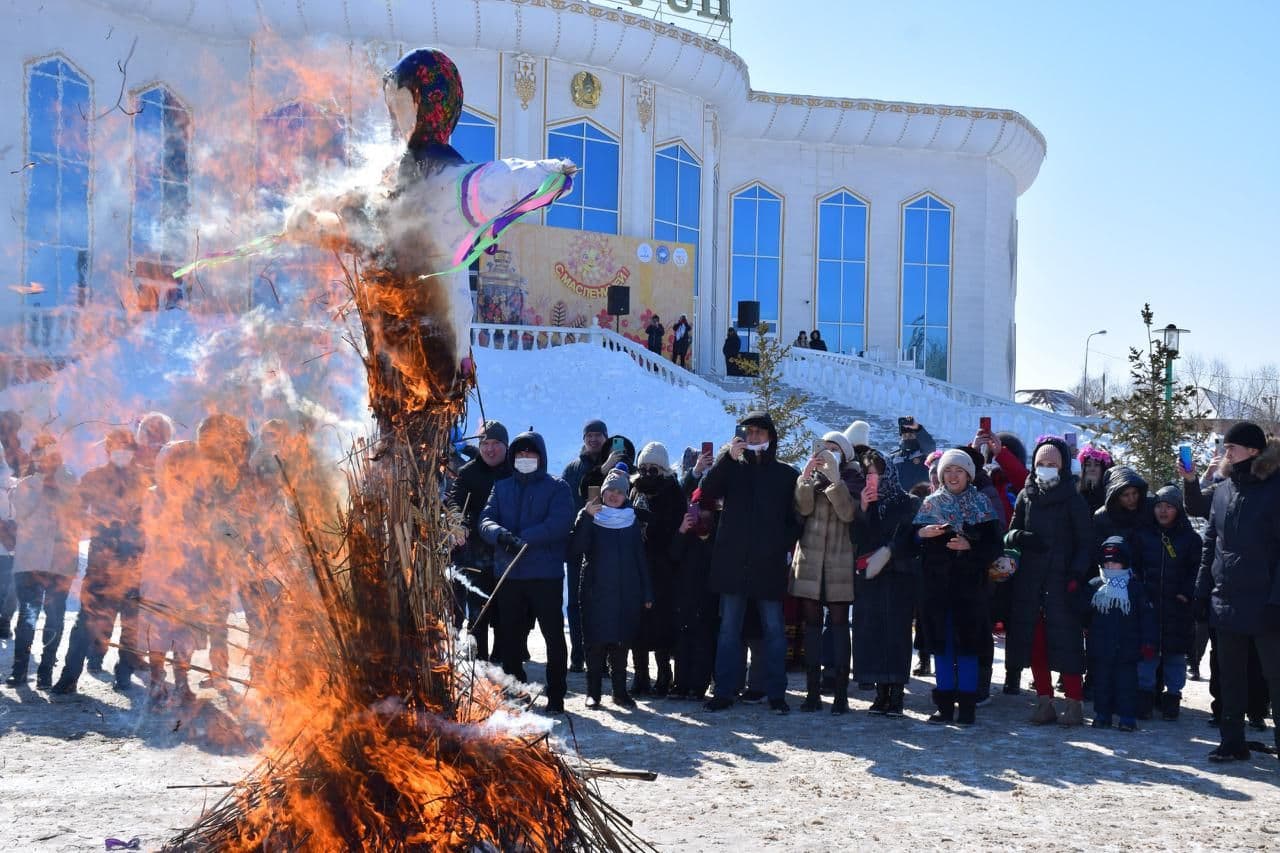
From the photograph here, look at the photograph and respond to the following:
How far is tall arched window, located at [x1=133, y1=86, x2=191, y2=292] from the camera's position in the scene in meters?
4.37

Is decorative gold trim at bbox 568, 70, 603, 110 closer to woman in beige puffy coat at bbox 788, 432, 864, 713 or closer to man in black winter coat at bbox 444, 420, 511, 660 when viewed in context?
man in black winter coat at bbox 444, 420, 511, 660

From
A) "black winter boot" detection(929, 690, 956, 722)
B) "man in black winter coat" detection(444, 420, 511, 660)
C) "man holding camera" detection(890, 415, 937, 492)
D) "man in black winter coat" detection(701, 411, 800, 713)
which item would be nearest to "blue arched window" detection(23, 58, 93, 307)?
"man in black winter coat" detection(444, 420, 511, 660)

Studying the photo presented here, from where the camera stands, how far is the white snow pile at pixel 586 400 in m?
20.8

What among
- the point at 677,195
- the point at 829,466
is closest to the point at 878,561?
the point at 829,466

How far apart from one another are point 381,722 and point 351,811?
250 millimetres

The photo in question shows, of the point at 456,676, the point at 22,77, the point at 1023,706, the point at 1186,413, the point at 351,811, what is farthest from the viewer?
the point at 22,77

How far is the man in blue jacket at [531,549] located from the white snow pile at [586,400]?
11201 mm

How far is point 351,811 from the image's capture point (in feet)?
12.6

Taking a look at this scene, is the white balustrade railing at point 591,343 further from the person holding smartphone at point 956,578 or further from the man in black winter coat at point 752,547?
the person holding smartphone at point 956,578

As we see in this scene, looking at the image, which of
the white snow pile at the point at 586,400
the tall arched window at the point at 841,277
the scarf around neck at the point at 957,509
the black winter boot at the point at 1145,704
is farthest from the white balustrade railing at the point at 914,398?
the scarf around neck at the point at 957,509

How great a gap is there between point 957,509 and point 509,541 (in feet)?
8.46

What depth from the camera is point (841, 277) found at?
34.1 meters

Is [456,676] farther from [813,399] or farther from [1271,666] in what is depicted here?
[813,399]

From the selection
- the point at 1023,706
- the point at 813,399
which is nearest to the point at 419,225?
the point at 1023,706
